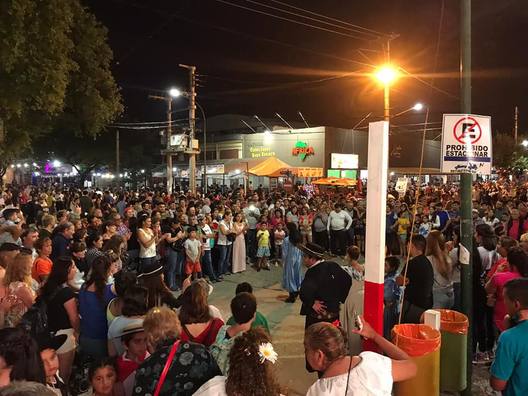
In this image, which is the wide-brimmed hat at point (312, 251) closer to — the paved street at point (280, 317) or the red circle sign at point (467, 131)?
the paved street at point (280, 317)

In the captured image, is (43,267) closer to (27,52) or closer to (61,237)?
(61,237)

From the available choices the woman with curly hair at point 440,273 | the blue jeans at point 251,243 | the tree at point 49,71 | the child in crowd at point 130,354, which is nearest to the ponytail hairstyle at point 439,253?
the woman with curly hair at point 440,273

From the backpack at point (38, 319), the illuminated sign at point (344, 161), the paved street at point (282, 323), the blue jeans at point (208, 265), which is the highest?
the illuminated sign at point (344, 161)

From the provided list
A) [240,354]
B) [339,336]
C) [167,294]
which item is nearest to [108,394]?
[240,354]

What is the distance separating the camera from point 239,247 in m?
11.0

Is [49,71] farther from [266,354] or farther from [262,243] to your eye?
[266,354]

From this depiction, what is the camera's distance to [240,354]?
2.41m

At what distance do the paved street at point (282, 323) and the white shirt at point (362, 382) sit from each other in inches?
12.6

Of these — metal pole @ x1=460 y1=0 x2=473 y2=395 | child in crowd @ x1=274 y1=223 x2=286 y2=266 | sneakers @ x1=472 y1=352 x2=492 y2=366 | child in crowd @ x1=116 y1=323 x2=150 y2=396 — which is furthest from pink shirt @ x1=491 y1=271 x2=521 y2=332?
child in crowd @ x1=274 y1=223 x2=286 y2=266

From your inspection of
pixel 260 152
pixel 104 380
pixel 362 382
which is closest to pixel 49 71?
pixel 104 380

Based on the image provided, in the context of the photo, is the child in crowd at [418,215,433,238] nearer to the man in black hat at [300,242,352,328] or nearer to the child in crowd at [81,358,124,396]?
the man in black hat at [300,242,352,328]

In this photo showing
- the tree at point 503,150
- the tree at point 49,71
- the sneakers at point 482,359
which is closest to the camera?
the sneakers at point 482,359

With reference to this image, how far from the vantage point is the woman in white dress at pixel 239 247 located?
35.8 feet

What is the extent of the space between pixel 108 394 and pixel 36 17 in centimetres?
1393
